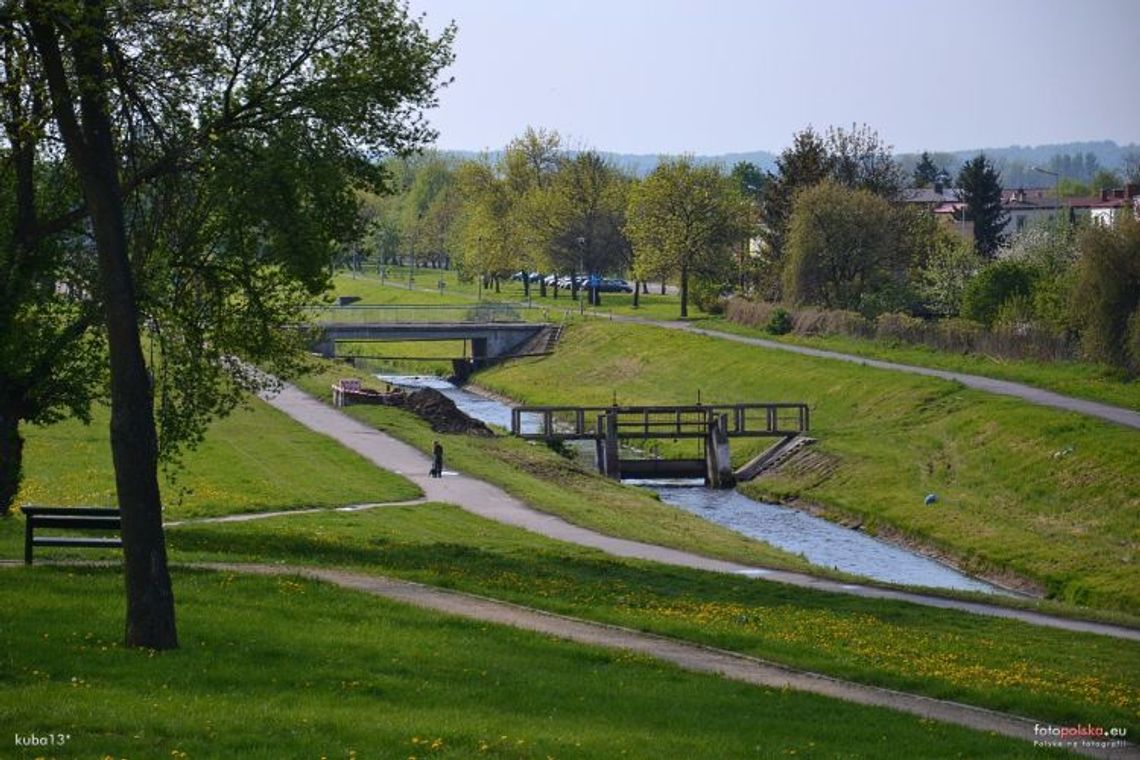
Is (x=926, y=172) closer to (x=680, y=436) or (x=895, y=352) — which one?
(x=895, y=352)

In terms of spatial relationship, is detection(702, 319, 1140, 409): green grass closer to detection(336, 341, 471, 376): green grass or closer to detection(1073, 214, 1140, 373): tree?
detection(1073, 214, 1140, 373): tree

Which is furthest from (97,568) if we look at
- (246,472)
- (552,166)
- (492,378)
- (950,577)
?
(552,166)

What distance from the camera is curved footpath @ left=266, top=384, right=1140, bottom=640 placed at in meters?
27.9

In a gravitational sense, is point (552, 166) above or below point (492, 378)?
above

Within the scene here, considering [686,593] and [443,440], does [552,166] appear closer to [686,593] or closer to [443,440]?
[443,440]

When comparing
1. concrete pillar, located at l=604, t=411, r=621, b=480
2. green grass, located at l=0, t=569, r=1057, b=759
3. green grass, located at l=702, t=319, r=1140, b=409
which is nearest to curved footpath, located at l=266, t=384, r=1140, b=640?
concrete pillar, located at l=604, t=411, r=621, b=480

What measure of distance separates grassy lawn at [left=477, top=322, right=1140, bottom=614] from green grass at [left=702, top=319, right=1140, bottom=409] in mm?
2964

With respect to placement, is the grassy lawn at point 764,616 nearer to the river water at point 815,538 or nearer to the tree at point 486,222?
the river water at point 815,538

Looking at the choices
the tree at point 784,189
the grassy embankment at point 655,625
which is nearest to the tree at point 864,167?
the tree at point 784,189

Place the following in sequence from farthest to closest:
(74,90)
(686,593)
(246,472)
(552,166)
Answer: (552,166), (246,472), (686,593), (74,90)

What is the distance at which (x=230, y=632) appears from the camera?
18172 mm

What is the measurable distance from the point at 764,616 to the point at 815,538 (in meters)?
22.9

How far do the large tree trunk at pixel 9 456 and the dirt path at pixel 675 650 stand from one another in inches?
275

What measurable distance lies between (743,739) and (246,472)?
30.4 m
